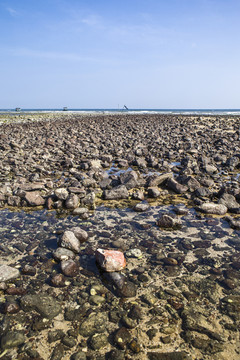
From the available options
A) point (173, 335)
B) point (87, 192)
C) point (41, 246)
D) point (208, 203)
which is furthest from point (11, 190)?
point (173, 335)

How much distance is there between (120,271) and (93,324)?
982mm


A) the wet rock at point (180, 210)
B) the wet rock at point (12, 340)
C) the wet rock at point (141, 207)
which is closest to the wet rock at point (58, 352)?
the wet rock at point (12, 340)

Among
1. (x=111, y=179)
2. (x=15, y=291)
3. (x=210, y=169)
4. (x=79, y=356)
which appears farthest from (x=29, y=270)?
(x=210, y=169)

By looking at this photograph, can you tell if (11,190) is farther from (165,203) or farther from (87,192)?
(165,203)

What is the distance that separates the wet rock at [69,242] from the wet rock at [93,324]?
139cm

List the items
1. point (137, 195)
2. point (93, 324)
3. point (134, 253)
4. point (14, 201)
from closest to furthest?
point (93, 324)
point (134, 253)
point (14, 201)
point (137, 195)

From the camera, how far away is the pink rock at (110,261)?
3525mm

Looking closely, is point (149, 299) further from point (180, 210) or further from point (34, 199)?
point (34, 199)

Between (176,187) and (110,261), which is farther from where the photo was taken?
(176,187)

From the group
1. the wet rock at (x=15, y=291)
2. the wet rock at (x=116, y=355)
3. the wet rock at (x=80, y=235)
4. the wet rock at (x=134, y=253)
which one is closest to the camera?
the wet rock at (x=116, y=355)

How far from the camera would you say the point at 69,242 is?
4.09 m

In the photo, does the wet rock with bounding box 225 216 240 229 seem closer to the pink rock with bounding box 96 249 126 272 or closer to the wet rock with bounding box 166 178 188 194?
the wet rock with bounding box 166 178 188 194

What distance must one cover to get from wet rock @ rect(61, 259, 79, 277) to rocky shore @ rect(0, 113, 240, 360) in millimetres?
16

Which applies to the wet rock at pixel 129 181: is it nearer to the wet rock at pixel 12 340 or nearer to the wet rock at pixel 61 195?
the wet rock at pixel 61 195
